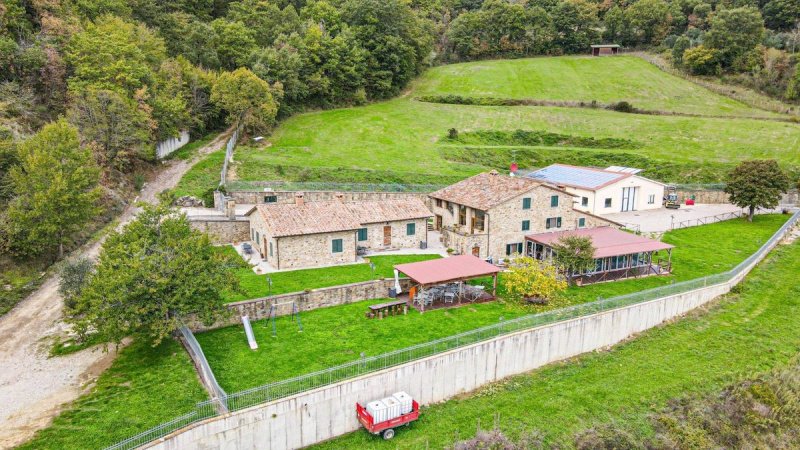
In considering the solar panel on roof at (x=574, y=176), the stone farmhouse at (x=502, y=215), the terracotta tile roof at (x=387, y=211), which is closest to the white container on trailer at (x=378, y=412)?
the terracotta tile roof at (x=387, y=211)

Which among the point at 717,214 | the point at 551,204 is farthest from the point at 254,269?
the point at 717,214

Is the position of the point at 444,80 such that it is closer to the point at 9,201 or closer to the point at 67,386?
the point at 9,201

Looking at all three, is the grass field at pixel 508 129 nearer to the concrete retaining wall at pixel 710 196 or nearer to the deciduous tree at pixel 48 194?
the concrete retaining wall at pixel 710 196

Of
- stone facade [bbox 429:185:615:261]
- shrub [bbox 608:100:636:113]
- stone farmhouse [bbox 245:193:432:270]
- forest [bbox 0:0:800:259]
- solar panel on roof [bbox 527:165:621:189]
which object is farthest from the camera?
shrub [bbox 608:100:636:113]

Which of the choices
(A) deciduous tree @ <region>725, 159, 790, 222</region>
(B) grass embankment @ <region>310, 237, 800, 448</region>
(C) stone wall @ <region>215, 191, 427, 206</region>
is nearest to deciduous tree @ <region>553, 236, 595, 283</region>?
(B) grass embankment @ <region>310, 237, 800, 448</region>

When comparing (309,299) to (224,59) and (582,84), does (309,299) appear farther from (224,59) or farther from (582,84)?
(582,84)

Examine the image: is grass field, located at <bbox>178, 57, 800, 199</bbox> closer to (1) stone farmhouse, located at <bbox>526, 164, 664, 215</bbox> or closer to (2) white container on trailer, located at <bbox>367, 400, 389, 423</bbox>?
(1) stone farmhouse, located at <bbox>526, 164, 664, 215</bbox>

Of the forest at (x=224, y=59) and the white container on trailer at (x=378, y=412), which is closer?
the white container on trailer at (x=378, y=412)
